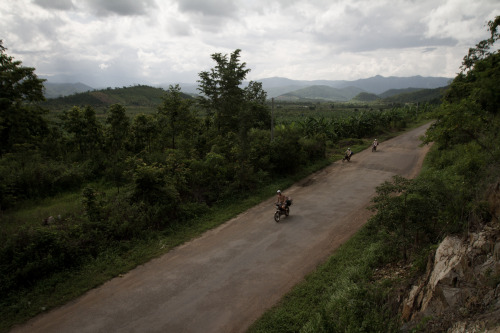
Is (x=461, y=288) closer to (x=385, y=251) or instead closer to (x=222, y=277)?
(x=385, y=251)

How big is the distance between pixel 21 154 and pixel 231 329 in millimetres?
17001

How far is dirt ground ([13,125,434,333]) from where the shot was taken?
7.09 m

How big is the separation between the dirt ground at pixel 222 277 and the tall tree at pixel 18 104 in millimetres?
14118

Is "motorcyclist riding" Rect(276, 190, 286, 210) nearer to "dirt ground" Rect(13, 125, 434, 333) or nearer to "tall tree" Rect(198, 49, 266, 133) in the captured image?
"dirt ground" Rect(13, 125, 434, 333)

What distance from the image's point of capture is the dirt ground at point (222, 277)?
7086mm

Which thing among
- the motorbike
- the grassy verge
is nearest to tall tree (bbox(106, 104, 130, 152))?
the motorbike

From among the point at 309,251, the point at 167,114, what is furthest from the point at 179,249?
the point at 167,114

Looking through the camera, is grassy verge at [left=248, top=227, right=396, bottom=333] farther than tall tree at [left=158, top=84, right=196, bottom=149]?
No

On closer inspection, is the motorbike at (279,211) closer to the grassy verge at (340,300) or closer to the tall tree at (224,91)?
the grassy verge at (340,300)

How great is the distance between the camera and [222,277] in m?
8.81

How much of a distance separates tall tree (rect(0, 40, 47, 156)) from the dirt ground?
1412cm

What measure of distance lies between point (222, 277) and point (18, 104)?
57.5 feet

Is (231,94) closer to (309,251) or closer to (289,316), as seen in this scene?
(309,251)

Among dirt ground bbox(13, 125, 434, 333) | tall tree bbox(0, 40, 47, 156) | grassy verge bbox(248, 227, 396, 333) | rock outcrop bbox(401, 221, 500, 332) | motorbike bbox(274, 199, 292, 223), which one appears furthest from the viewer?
tall tree bbox(0, 40, 47, 156)
